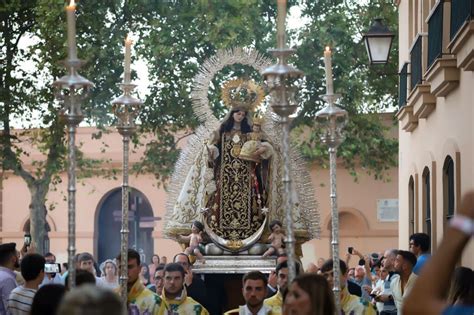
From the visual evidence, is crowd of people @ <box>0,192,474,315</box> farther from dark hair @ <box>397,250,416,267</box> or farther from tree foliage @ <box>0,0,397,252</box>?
tree foliage @ <box>0,0,397,252</box>

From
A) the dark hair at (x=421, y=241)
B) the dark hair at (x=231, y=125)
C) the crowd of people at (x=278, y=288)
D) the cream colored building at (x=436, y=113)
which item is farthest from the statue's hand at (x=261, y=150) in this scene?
the dark hair at (x=421, y=241)

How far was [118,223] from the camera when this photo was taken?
37875 millimetres

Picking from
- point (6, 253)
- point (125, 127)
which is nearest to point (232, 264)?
point (6, 253)

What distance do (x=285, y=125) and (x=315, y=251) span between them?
27318mm

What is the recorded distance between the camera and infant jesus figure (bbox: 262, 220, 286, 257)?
1503cm

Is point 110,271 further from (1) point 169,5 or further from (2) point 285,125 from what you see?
(1) point 169,5

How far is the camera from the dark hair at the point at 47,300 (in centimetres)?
555

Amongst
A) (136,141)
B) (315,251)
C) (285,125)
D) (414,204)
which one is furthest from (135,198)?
(285,125)

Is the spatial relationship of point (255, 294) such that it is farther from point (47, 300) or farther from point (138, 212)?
point (138, 212)

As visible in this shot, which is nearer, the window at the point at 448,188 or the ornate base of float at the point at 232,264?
the ornate base of float at the point at 232,264

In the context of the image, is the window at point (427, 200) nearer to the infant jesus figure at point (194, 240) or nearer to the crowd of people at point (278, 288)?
the crowd of people at point (278, 288)

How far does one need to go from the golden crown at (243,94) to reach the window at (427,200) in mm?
3247

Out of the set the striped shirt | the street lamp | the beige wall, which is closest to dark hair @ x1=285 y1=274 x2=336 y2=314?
the striped shirt

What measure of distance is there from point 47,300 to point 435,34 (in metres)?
11.2
